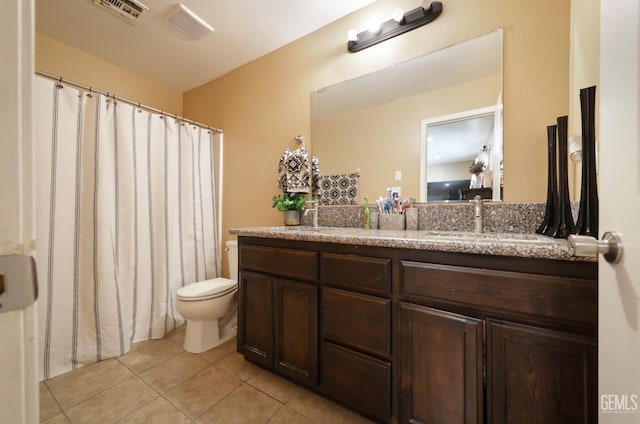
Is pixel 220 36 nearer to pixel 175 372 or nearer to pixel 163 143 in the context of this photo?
pixel 163 143

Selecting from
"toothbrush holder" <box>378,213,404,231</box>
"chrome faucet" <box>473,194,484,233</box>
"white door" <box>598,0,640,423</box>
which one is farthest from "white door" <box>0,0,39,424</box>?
"chrome faucet" <box>473,194,484,233</box>

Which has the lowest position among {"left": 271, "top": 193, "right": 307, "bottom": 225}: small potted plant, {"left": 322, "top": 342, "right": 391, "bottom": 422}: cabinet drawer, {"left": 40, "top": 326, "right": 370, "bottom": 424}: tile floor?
{"left": 40, "top": 326, "right": 370, "bottom": 424}: tile floor

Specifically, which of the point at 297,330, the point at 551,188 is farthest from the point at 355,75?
the point at 297,330

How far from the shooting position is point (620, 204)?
1.50 feet

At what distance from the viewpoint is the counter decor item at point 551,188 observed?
1127 millimetres

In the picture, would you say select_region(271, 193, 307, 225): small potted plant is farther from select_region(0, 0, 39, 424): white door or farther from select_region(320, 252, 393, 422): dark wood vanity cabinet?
select_region(0, 0, 39, 424): white door

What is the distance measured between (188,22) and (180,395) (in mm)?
2411

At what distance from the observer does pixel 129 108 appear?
1878mm

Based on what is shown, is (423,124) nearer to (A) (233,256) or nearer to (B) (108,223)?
(A) (233,256)

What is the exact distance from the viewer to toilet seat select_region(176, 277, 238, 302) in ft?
5.57

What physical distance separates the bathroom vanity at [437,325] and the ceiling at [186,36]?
1554 millimetres

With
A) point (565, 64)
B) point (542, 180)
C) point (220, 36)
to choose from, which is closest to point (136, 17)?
point (220, 36)

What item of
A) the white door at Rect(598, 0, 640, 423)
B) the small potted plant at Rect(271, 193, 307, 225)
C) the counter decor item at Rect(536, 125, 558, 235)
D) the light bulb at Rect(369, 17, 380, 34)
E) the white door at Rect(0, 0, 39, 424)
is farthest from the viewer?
the small potted plant at Rect(271, 193, 307, 225)

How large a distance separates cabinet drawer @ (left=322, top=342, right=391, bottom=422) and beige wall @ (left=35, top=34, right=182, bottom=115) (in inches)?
112
